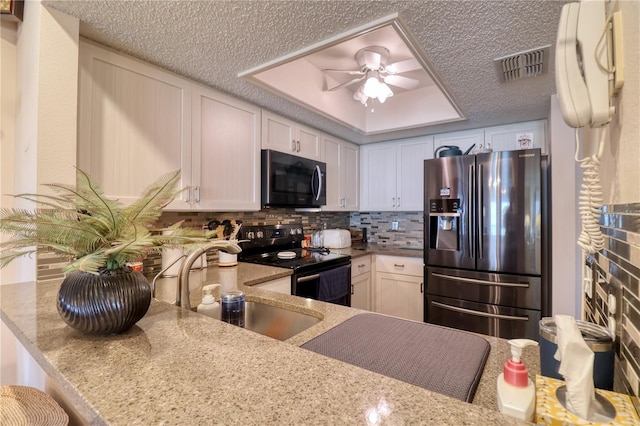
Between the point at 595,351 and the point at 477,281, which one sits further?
the point at 477,281

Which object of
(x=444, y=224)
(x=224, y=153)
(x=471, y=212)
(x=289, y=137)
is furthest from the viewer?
(x=289, y=137)

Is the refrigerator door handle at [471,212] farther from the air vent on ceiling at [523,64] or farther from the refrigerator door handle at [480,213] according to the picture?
the air vent on ceiling at [523,64]

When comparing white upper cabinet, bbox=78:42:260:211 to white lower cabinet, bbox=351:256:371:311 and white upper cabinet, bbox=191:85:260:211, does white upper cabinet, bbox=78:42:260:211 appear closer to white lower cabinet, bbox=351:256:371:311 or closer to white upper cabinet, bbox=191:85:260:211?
white upper cabinet, bbox=191:85:260:211

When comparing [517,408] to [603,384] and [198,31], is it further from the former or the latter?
[198,31]

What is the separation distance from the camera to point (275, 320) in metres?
1.36

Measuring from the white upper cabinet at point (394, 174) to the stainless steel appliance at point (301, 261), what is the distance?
1.05 metres

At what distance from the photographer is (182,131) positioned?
1.85m

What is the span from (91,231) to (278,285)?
133cm

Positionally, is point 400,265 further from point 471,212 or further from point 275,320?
point 275,320

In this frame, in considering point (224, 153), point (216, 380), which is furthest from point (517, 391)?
point (224, 153)

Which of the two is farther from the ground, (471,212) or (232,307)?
(471,212)

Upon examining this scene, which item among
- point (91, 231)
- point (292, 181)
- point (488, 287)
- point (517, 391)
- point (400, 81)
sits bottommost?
point (488, 287)

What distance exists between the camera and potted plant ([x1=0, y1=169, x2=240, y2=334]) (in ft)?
2.37

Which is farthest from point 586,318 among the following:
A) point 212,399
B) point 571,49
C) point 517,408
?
point 212,399
